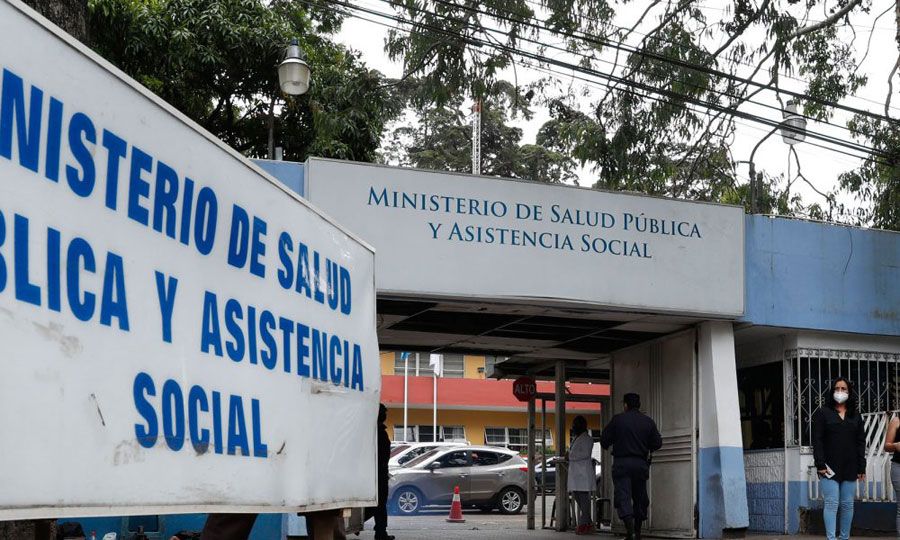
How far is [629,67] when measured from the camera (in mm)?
16312

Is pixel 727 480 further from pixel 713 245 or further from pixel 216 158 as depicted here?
pixel 216 158

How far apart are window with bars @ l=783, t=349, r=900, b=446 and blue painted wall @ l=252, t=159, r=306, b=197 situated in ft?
21.3

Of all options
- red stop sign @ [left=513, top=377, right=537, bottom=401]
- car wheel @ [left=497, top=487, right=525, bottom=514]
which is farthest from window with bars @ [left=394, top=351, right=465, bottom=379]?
red stop sign @ [left=513, top=377, right=537, bottom=401]

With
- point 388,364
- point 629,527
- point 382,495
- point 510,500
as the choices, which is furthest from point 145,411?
point 388,364

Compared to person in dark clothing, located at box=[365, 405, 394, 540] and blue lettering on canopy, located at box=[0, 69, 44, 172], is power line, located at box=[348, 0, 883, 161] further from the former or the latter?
blue lettering on canopy, located at box=[0, 69, 44, 172]

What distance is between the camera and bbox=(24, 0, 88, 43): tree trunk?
216 inches

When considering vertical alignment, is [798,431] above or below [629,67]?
below

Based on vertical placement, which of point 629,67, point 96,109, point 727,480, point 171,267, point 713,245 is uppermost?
point 629,67

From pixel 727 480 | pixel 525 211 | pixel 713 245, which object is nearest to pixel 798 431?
pixel 727 480

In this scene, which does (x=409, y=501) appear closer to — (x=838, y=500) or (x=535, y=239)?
(x=535, y=239)

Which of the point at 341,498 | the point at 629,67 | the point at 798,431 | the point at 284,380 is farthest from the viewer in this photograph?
the point at 629,67

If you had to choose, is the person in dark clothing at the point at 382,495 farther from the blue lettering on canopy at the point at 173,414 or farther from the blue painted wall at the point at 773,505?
the blue lettering on canopy at the point at 173,414

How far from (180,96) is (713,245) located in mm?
12849

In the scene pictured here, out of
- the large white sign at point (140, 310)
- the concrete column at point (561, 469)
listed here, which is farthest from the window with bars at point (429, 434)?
the large white sign at point (140, 310)
